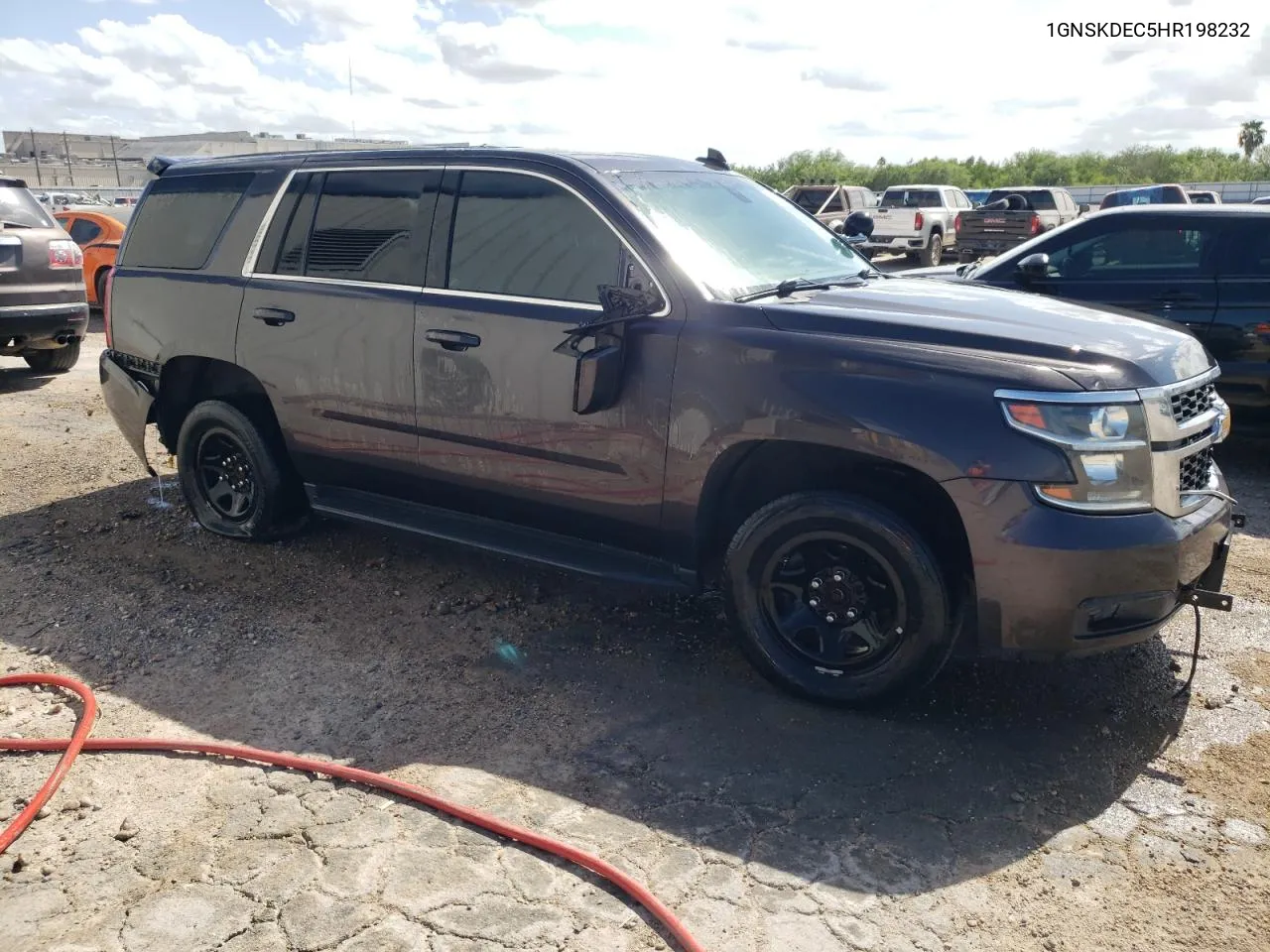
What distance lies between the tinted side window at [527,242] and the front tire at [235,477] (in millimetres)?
1483

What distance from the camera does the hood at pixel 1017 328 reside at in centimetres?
325

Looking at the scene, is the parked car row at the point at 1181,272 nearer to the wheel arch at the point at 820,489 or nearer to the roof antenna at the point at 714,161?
the roof antenna at the point at 714,161

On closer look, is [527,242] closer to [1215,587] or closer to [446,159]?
[446,159]

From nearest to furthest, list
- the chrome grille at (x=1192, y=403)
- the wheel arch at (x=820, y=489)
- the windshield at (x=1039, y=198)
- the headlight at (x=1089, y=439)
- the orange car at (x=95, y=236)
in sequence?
1. the headlight at (x=1089, y=439)
2. the chrome grille at (x=1192, y=403)
3. the wheel arch at (x=820, y=489)
4. the orange car at (x=95, y=236)
5. the windshield at (x=1039, y=198)

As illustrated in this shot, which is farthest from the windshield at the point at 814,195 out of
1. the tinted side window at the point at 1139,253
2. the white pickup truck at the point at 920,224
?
the tinted side window at the point at 1139,253

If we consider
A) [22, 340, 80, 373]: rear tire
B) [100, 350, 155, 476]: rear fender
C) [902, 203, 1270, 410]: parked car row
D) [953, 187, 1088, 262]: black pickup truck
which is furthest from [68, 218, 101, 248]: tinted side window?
[953, 187, 1088, 262]: black pickup truck

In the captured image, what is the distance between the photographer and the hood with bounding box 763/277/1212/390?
10.7 feet

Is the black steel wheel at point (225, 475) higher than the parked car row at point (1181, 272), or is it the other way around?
the parked car row at point (1181, 272)

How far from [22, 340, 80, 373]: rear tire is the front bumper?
973 centimetres

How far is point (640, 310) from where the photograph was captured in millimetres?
3773

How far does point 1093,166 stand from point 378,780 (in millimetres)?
78539

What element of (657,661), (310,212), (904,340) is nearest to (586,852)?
(657,661)

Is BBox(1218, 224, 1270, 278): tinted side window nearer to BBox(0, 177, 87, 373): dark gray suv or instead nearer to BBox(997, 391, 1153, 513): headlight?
BBox(997, 391, 1153, 513): headlight

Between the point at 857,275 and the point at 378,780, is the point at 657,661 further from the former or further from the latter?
the point at 857,275
